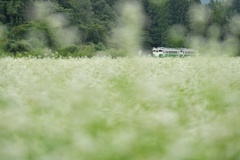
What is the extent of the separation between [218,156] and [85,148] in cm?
52

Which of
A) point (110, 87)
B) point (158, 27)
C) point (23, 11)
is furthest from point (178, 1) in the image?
point (110, 87)

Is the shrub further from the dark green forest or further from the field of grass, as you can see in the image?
the field of grass

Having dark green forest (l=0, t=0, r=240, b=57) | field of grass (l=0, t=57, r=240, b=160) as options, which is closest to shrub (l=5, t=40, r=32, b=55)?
dark green forest (l=0, t=0, r=240, b=57)

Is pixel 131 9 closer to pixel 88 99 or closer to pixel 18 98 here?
pixel 88 99

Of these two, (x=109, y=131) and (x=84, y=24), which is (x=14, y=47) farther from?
(x=109, y=131)

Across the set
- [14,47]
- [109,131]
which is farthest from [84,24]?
[109,131]

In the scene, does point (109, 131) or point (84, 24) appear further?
point (84, 24)

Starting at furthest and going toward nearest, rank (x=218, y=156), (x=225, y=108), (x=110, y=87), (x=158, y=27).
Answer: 1. (x=158, y=27)
2. (x=110, y=87)
3. (x=225, y=108)
4. (x=218, y=156)

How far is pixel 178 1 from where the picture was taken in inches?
2231

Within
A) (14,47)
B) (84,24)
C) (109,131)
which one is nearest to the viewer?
(109,131)

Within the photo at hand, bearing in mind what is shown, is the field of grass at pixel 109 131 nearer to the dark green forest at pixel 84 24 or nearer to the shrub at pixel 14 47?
the dark green forest at pixel 84 24

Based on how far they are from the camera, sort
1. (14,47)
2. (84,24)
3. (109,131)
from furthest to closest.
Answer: (84,24) < (14,47) < (109,131)

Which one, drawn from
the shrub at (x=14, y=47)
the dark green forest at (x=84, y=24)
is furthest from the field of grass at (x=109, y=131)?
the shrub at (x=14, y=47)

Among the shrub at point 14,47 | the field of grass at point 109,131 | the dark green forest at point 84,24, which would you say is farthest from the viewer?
the shrub at point 14,47
